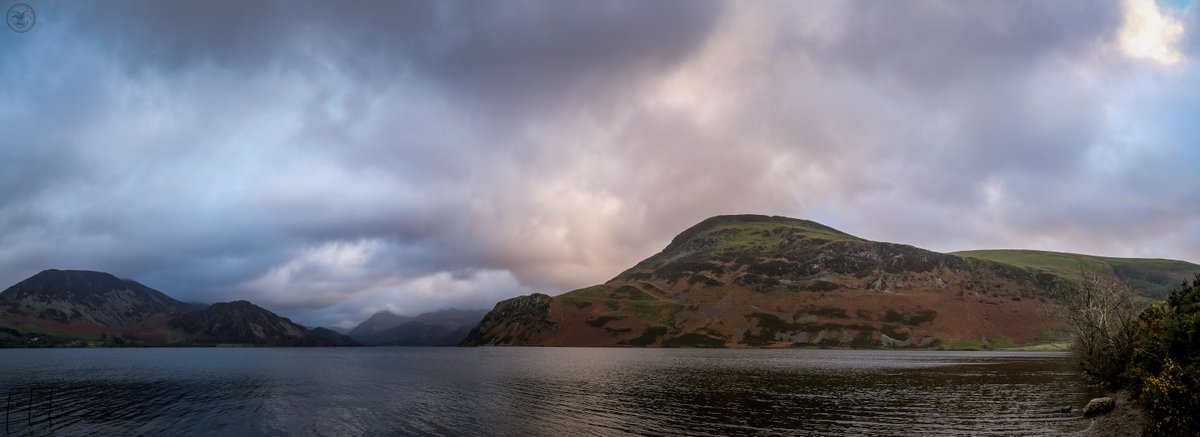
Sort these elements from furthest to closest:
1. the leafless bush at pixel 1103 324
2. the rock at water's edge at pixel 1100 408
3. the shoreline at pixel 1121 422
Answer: the leafless bush at pixel 1103 324 < the rock at water's edge at pixel 1100 408 < the shoreline at pixel 1121 422

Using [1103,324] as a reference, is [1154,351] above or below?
below

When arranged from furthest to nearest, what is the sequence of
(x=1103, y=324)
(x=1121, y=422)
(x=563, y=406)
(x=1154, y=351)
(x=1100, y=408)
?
(x=1103, y=324) < (x=563, y=406) < (x=1100, y=408) < (x=1154, y=351) < (x=1121, y=422)

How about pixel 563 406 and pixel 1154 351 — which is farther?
pixel 563 406

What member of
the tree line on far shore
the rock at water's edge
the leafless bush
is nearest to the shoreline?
the rock at water's edge

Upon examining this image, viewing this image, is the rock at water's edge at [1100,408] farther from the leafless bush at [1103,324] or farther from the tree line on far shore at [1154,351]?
the leafless bush at [1103,324]

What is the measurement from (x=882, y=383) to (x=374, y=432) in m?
79.7

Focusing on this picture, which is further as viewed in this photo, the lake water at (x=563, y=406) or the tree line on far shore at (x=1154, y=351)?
the lake water at (x=563, y=406)

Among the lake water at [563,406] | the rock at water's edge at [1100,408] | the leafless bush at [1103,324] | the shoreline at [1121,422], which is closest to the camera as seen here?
the shoreline at [1121,422]

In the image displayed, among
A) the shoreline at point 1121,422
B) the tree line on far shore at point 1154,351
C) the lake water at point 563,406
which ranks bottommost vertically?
the lake water at point 563,406

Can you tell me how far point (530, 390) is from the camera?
8544 centimetres

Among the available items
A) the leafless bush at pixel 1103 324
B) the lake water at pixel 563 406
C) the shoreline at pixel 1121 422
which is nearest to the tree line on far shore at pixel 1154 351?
the leafless bush at pixel 1103 324

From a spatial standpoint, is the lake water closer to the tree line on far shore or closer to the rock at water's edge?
the rock at water's edge

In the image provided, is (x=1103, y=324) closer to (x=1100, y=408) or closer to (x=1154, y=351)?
(x=1100, y=408)

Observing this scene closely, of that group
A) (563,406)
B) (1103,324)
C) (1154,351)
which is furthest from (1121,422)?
(563,406)
